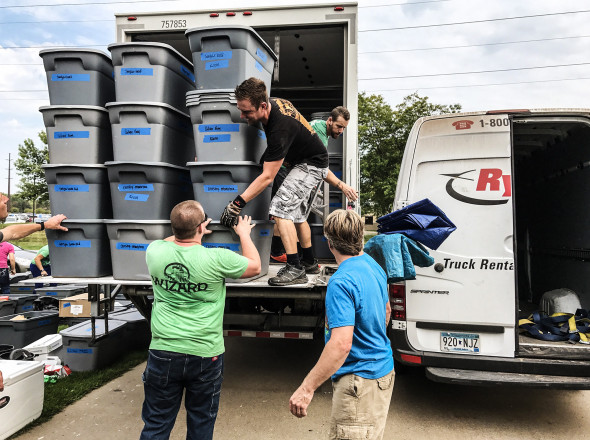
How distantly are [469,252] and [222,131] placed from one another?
7.26 ft

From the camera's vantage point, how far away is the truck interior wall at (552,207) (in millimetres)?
4500

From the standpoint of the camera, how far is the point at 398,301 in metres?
3.47

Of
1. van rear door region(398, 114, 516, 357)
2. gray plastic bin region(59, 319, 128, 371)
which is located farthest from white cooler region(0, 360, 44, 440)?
van rear door region(398, 114, 516, 357)

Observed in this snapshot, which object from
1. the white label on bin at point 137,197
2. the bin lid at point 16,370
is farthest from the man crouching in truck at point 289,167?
the bin lid at point 16,370

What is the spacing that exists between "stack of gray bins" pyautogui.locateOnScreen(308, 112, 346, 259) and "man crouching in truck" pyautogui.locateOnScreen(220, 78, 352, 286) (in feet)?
2.79

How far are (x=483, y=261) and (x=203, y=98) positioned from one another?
103 inches

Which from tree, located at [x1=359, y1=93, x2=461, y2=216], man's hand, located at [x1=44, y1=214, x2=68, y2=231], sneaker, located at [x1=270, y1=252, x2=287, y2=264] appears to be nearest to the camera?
man's hand, located at [x1=44, y1=214, x2=68, y2=231]

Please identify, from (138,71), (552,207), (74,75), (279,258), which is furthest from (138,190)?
(552,207)

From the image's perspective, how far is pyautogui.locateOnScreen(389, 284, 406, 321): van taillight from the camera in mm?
3449

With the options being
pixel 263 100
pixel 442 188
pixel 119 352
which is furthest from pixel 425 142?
pixel 119 352

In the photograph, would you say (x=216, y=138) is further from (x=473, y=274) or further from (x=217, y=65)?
(x=473, y=274)

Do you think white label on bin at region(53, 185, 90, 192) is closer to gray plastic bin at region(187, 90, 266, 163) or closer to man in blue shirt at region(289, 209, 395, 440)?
gray plastic bin at region(187, 90, 266, 163)

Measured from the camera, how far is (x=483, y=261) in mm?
3346

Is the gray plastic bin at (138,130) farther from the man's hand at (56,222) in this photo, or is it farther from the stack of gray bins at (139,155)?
the man's hand at (56,222)
